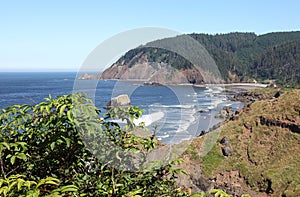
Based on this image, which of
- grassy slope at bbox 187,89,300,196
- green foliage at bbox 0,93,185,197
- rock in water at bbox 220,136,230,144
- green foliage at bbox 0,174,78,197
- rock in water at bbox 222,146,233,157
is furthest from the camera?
rock in water at bbox 220,136,230,144

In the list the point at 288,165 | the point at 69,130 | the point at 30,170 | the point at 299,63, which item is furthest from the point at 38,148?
the point at 299,63

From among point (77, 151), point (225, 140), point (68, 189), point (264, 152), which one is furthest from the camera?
point (225, 140)

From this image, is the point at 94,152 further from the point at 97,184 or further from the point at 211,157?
the point at 211,157

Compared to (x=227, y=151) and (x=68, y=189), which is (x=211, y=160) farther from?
(x=68, y=189)

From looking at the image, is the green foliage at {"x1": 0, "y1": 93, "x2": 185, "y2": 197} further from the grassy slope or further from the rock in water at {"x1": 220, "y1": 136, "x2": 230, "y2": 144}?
the rock in water at {"x1": 220, "y1": 136, "x2": 230, "y2": 144}

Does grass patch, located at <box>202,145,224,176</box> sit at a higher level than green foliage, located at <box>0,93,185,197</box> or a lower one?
lower

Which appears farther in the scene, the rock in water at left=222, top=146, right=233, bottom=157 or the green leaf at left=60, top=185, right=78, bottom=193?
the rock in water at left=222, top=146, right=233, bottom=157

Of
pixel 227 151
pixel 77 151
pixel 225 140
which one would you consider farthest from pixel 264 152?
pixel 77 151

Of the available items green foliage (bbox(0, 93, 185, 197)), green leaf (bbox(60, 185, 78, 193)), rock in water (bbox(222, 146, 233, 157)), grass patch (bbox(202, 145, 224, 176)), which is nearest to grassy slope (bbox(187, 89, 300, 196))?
grass patch (bbox(202, 145, 224, 176))
